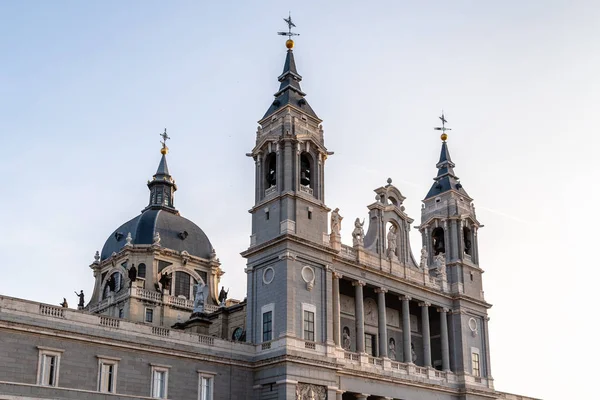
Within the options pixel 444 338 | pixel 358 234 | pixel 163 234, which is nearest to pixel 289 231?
pixel 358 234

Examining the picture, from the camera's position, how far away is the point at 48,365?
38.4 metres

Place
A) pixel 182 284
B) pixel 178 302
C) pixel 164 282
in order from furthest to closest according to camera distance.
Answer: pixel 182 284
pixel 164 282
pixel 178 302

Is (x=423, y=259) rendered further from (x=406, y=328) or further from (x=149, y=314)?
(x=149, y=314)

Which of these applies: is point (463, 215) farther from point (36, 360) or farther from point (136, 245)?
point (36, 360)

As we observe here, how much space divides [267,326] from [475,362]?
878 inches

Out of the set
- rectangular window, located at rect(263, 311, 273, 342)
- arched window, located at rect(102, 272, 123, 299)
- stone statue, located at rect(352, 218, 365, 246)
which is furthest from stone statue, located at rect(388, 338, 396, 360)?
arched window, located at rect(102, 272, 123, 299)

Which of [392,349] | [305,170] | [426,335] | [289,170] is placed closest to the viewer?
[289,170]

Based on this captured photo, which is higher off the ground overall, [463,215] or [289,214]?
[463,215]

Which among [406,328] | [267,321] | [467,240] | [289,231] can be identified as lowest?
[267,321]

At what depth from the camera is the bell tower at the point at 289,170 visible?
166 ft

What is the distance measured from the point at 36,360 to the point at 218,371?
11725mm

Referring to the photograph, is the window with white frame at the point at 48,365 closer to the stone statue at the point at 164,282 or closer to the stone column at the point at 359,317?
the stone column at the point at 359,317

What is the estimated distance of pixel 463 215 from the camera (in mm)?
66812

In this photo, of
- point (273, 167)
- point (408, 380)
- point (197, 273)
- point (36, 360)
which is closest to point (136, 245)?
point (197, 273)
